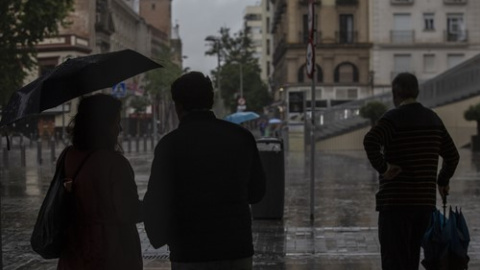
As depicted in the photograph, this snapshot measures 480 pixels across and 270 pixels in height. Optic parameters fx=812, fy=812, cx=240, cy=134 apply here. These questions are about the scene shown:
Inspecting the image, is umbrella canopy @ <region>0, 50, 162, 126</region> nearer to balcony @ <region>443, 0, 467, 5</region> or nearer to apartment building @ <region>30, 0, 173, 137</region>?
apartment building @ <region>30, 0, 173, 137</region>

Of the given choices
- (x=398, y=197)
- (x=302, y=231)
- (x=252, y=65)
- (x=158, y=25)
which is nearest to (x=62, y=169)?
(x=398, y=197)

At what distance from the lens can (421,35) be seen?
5931cm

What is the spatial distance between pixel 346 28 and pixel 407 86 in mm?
56543

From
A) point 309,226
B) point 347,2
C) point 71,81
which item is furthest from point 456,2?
point 71,81

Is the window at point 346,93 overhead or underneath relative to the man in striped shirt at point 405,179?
overhead

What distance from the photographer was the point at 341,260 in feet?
27.1

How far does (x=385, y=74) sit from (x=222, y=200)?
57.8 metres

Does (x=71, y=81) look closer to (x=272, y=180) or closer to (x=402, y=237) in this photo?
(x=402, y=237)

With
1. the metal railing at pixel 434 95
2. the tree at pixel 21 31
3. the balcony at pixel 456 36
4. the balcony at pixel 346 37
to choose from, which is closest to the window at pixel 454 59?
the balcony at pixel 456 36

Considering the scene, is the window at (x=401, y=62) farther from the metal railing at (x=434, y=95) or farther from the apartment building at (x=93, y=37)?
the apartment building at (x=93, y=37)

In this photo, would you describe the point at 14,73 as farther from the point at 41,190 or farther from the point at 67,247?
the point at 67,247

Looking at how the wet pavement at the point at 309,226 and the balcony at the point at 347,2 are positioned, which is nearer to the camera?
the wet pavement at the point at 309,226

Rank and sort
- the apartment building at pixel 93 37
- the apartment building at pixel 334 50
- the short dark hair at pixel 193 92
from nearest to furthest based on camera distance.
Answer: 1. the short dark hair at pixel 193 92
2. the apartment building at pixel 93 37
3. the apartment building at pixel 334 50

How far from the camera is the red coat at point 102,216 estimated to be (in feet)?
13.1
